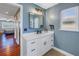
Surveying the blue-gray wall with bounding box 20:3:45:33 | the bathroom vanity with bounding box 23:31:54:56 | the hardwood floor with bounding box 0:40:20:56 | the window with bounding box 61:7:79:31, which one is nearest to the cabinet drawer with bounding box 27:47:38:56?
the bathroom vanity with bounding box 23:31:54:56

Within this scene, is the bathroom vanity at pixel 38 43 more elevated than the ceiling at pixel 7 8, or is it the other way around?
the ceiling at pixel 7 8

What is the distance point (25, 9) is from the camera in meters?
1.36

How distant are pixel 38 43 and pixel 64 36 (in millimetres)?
455

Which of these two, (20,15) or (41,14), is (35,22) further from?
(20,15)

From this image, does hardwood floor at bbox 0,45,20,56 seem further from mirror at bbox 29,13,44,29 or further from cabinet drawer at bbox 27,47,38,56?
mirror at bbox 29,13,44,29

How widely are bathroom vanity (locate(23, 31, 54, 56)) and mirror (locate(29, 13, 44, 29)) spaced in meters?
0.13

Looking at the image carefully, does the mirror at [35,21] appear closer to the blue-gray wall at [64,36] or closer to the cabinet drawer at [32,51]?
the blue-gray wall at [64,36]

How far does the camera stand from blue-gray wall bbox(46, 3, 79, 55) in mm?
1362

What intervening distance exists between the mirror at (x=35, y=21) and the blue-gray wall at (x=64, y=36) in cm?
14

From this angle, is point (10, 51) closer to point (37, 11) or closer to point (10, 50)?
point (10, 50)

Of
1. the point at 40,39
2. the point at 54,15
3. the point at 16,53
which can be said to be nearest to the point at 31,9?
the point at 54,15

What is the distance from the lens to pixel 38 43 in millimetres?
1406

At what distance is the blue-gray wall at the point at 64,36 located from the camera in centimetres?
136

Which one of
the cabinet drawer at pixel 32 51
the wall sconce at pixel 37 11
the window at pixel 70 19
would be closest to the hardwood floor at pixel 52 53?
the cabinet drawer at pixel 32 51
